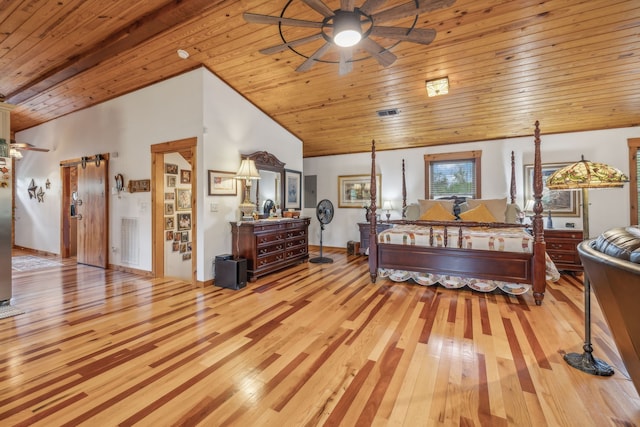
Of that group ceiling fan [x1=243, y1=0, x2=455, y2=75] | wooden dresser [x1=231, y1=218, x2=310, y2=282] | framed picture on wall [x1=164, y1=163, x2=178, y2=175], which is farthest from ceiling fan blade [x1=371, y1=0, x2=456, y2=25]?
framed picture on wall [x1=164, y1=163, x2=178, y2=175]

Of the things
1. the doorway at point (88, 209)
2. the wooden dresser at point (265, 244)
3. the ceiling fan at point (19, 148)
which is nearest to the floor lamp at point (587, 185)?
the wooden dresser at point (265, 244)

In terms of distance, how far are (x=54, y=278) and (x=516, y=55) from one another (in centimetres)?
701

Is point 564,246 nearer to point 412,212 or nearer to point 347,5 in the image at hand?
point 412,212

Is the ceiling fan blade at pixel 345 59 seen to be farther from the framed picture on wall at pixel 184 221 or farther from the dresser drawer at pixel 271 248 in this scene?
the framed picture on wall at pixel 184 221

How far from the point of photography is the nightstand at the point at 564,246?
4500mm

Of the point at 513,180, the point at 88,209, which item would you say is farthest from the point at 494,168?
the point at 88,209

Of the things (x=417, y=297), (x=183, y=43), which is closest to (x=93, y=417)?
(x=417, y=297)

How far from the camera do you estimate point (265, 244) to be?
4387mm

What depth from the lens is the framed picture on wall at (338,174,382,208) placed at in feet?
22.0

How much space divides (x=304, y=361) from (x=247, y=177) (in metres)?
2.85

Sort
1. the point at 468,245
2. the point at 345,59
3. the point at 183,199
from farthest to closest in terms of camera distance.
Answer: the point at 183,199
the point at 468,245
the point at 345,59

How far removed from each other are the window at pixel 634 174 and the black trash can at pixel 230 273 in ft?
20.2

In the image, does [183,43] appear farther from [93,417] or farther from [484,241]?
[484,241]

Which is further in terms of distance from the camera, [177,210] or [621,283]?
[177,210]
